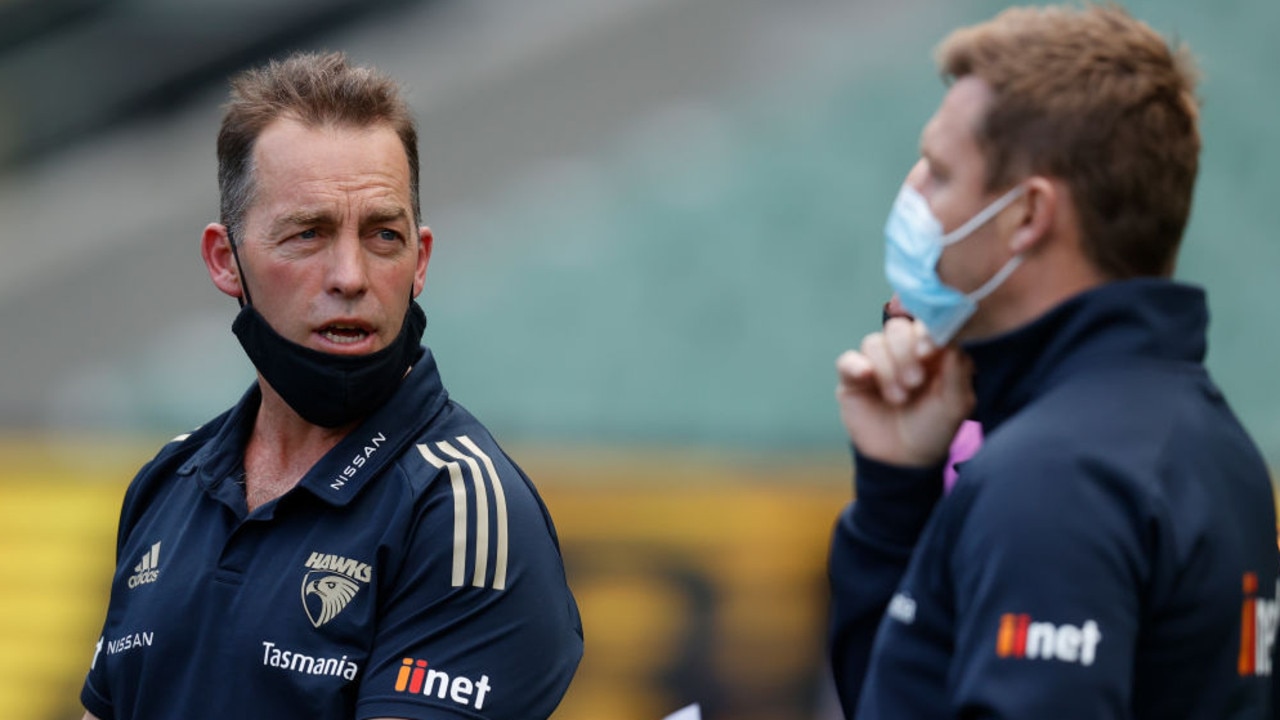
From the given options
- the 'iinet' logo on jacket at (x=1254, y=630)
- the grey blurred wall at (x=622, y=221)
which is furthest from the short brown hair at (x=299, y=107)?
the grey blurred wall at (x=622, y=221)

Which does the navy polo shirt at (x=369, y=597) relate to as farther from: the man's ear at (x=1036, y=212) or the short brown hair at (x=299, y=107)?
the man's ear at (x=1036, y=212)

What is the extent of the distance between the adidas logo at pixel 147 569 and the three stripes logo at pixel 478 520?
42 cm

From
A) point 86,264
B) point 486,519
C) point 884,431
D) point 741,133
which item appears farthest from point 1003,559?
point 86,264

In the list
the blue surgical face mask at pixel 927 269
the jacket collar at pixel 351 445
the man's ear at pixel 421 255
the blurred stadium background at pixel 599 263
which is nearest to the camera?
the blue surgical face mask at pixel 927 269

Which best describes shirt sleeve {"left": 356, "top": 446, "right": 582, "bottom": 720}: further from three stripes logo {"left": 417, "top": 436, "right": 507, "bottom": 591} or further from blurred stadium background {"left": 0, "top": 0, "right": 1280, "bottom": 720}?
blurred stadium background {"left": 0, "top": 0, "right": 1280, "bottom": 720}

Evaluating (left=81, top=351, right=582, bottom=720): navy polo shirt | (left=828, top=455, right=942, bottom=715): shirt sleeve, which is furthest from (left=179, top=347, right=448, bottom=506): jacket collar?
(left=828, top=455, right=942, bottom=715): shirt sleeve

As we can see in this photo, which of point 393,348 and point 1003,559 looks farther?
point 393,348

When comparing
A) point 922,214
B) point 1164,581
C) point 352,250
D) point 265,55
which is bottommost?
point 1164,581

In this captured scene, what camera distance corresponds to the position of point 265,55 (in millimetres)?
6965

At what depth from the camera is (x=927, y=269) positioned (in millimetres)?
1775

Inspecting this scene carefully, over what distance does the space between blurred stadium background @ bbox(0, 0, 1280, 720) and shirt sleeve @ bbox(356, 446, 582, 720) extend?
3.01 meters

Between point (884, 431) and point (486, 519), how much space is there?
1.78ft

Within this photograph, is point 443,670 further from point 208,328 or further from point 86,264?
point 86,264

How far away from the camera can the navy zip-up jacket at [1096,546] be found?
1.49 meters
